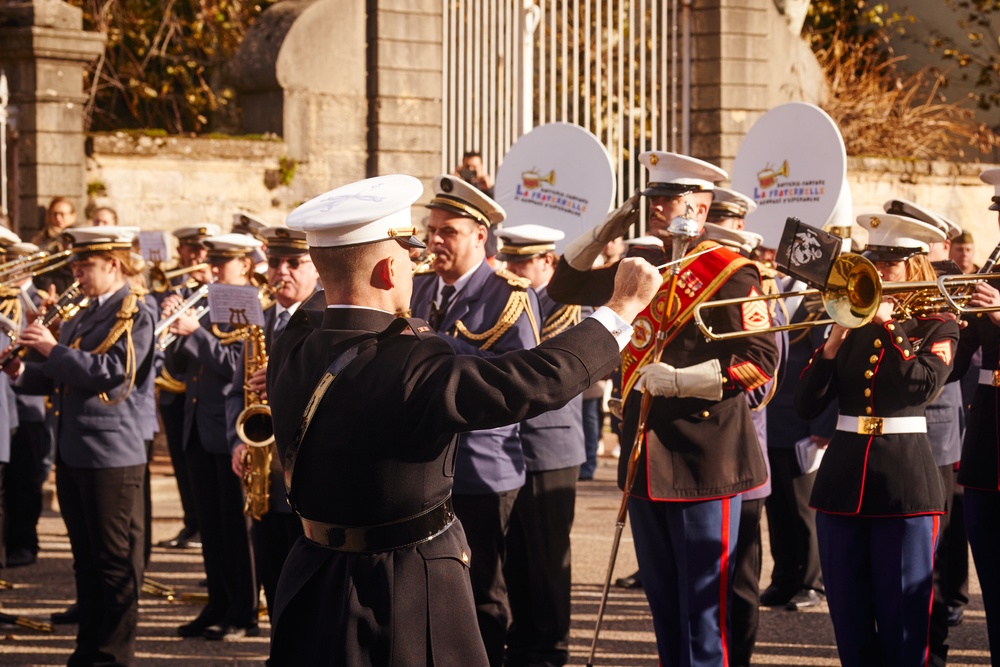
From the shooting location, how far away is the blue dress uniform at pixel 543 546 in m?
6.25

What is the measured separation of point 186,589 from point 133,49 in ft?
30.9

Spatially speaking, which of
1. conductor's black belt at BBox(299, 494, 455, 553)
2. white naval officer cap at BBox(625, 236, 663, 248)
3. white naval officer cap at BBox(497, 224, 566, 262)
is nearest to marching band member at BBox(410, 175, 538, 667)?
white naval officer cap at BBox(625, 236, 663, 248)

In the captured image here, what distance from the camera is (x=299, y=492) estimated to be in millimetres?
3568

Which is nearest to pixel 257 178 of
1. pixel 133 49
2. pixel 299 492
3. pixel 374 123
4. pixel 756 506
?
pixel 374 123

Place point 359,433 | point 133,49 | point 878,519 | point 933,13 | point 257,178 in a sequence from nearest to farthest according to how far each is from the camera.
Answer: point 359,433
point 878,519
point 257,178
point 133,49
point 933,13

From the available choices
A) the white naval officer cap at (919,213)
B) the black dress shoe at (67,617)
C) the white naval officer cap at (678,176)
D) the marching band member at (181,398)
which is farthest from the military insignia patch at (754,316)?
the black dress shoe at (67,617)

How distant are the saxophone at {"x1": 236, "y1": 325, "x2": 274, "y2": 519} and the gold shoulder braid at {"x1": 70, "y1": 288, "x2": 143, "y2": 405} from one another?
0.50 m

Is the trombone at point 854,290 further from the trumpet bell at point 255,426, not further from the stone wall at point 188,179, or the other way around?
the stone wall at point 188,179

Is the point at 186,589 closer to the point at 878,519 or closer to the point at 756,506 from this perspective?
the point at 756,506

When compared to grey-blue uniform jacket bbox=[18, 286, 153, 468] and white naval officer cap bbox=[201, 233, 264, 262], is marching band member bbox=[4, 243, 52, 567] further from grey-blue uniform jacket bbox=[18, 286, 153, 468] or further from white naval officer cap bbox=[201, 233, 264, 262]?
grey-blue uniform jacket bbox=[18, 286, 153, 468]

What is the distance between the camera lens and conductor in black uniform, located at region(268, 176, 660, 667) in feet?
11.0

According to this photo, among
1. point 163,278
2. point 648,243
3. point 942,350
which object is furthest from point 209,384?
point 942,350

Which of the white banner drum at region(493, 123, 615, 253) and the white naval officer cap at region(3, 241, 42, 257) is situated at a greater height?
the white banner drum at region(493, 123, 615, 253)

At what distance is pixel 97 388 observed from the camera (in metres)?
6.23
